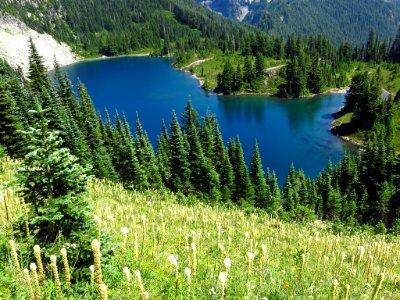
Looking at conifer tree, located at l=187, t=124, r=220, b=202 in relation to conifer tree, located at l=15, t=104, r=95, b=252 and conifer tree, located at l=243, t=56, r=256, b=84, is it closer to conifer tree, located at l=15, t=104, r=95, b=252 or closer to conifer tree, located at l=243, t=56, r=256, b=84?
conifer tree, located at l=15, t=104, r=95, b=252

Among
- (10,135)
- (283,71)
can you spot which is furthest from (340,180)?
(283,71)

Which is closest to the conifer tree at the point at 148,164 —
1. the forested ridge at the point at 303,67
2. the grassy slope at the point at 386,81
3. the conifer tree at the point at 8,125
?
the conifer tree at the point at 8,125

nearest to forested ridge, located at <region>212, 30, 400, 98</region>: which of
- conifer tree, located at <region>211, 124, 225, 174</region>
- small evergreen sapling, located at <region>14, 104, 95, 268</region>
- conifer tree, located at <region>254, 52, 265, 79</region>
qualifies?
conifer tree, located at <region>254, 52, 265, 79</region>

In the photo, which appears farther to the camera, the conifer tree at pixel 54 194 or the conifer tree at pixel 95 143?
the conifer tree at pixel 95 143

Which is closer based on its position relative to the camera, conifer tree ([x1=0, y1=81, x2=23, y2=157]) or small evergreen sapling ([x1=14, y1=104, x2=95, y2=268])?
small evergreen sapling ([x1=14, y1=104, x2=95, y2=268])

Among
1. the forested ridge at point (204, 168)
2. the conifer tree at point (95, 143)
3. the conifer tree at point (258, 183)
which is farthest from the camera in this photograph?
the conifer tree at point (258, 183)

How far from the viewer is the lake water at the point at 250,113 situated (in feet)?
306

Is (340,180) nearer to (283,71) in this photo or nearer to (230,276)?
(230,276)

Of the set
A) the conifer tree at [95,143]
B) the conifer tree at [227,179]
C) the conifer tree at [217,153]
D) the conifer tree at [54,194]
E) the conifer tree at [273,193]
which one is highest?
the conifer tree at [54,194]

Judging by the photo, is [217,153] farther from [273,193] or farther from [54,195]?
[54,195]

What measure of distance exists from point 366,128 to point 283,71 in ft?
223

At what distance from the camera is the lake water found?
93.4 meters

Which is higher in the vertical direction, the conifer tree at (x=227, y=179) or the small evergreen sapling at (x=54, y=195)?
the small evergreen sapling at (x=54, y=195)

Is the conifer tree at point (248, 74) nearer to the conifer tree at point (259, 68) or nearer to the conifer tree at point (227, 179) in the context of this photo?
the conifer tree at point (259, 68)
